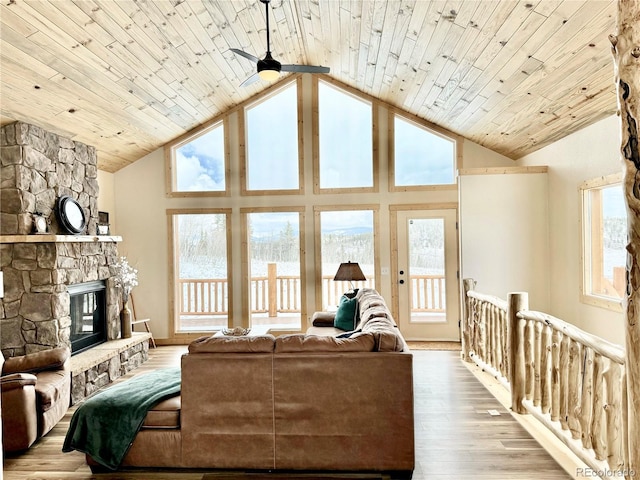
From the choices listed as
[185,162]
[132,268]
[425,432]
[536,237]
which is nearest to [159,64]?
[185,162]

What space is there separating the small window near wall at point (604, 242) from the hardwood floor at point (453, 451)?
164 cm

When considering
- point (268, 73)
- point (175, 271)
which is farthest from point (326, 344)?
point (175, 271)

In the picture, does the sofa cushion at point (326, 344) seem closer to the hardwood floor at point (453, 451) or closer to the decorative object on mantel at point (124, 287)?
the hardwood floor at point (453, 451)

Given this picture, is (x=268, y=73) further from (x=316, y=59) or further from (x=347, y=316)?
(x=347, y=316)

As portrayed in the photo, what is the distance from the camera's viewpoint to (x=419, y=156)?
6578 mm

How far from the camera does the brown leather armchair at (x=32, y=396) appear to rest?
3143 mm

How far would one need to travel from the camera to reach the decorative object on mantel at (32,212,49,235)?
4.38 m

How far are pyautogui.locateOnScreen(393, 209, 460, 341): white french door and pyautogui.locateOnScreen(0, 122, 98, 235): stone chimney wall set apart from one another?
4525 millimetres

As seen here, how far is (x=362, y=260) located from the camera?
666 centimetres

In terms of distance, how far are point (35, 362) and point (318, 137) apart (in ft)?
15.6

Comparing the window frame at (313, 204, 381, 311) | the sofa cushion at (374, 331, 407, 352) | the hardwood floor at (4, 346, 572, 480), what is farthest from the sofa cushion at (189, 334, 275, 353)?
the window frame at (313, 204, 381, 311)

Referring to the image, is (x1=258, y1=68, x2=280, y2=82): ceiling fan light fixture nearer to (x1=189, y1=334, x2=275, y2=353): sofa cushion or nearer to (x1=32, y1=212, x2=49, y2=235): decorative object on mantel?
(x1=189, y1=334, x2=275, y2=353): sofa cushion

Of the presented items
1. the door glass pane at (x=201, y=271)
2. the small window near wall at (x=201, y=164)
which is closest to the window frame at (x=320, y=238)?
the door glass pane at (x=201, y=271)

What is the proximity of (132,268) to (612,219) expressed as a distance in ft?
20.9
